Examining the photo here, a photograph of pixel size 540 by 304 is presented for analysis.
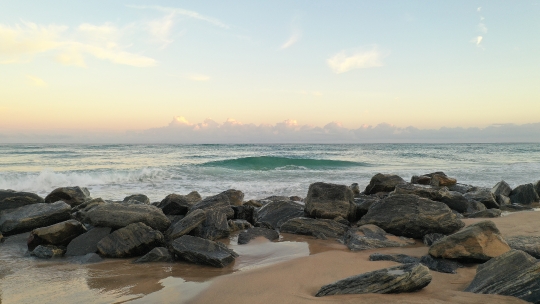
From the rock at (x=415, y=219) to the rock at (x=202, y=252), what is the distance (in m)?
2.79

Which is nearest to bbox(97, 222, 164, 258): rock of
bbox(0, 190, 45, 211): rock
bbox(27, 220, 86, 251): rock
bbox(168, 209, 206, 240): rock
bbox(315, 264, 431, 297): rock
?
bbox(168, 209, 206, 240): rock

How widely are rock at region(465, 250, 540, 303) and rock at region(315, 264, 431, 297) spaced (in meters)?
0.52

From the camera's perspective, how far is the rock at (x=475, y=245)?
4176 mm

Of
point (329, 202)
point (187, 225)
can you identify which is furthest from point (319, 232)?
point (187, 225)

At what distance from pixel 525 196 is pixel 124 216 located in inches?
452

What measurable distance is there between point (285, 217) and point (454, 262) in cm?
373

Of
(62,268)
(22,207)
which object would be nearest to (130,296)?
(62,268)

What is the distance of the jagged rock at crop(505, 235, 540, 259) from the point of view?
426 centimetres

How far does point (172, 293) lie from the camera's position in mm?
3566

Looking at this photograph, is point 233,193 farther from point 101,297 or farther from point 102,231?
point 101,297

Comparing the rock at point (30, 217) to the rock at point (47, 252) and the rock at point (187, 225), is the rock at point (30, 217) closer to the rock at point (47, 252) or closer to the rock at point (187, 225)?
the rock at point (47, 252)

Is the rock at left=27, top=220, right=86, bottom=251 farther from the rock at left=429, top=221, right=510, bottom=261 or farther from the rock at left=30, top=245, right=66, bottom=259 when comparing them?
the rock at left=429, top=221, right=510, bottom=261

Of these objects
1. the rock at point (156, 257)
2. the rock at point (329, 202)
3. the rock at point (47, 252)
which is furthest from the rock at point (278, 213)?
the rock at point (47, 252)

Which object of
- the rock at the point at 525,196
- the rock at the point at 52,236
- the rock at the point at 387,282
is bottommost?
the rock at the point at 525,196
